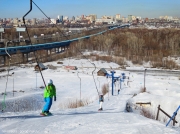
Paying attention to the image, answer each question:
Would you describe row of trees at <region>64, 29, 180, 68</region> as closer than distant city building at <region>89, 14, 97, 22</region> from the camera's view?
Yes

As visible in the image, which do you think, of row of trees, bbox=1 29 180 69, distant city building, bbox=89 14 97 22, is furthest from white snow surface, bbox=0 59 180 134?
distant city building, bbox=89 14 97 22

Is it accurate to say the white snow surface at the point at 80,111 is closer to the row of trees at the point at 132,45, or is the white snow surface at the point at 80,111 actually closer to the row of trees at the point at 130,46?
the row of trees at the point at 130,46

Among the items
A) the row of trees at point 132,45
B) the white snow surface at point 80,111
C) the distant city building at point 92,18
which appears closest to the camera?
the white snow surface at point 80,111

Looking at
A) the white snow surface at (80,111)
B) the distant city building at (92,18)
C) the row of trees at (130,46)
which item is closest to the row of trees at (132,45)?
the row of trees at (130,46)

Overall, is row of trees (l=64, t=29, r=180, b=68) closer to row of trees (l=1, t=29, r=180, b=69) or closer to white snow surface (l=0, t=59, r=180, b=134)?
row of trees (l=1, t=29, r=180, b=69)

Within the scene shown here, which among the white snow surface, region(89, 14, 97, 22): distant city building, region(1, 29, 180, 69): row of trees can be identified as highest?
region(89, 14, 97, 22): distant city building

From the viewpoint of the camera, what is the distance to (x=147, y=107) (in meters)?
10.0

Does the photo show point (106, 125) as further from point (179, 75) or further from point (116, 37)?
point (116, 37)

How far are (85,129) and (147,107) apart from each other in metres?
6.62

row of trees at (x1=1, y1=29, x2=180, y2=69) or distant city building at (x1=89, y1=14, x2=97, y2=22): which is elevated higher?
distant city building at (x1=89, y1=14, x2=97, y2=22)

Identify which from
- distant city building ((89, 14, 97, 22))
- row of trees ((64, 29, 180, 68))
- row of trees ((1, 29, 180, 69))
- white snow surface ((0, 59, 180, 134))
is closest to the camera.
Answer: white snow surface ((0, 59, 180, 134))

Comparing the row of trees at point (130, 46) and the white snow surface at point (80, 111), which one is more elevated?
the row of trees at point (130, 46)

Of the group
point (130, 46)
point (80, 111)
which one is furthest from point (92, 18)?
point (80, 111)

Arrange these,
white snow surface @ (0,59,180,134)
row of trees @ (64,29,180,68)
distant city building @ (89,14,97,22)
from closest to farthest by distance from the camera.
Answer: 1. white snow surface @ (0,59,180,134)
2. row of trees @ (64,29,180,68)
3. distant city building @ (89,14,97,22)
